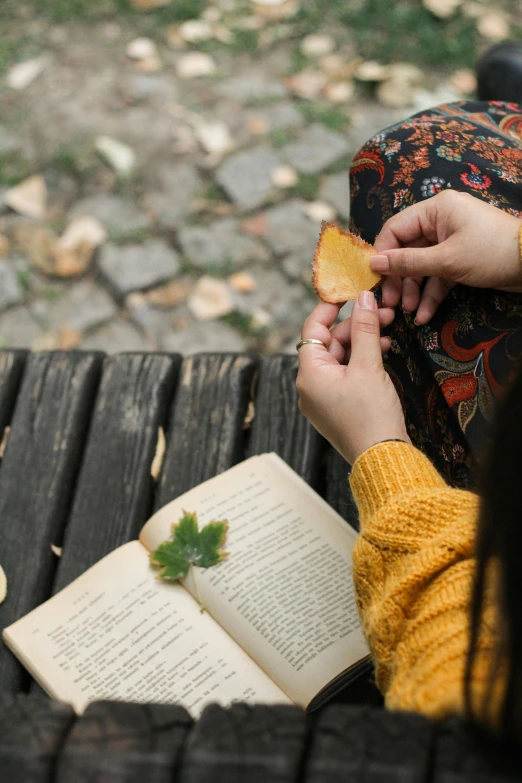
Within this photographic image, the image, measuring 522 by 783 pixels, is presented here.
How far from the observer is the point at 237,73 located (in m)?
2.62

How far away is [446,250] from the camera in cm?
104

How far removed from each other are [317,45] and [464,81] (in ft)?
1.69

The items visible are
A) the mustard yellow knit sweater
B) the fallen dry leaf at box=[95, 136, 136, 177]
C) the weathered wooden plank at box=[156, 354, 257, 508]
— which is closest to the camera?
the mustard yellow knit sweater

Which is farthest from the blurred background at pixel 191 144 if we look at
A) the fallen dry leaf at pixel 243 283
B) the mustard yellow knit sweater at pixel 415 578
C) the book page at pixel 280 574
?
the mustard yellow knit sweater at pixel 415 578

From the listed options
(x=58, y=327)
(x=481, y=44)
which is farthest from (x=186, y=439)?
(x=481, y=44)

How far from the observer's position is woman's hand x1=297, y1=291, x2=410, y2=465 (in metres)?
1.02

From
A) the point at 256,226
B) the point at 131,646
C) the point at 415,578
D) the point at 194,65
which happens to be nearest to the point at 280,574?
the point at 131,646

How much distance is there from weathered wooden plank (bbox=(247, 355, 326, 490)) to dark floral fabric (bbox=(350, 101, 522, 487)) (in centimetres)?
21

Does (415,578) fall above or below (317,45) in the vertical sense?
above

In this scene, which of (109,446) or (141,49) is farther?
(141,49)

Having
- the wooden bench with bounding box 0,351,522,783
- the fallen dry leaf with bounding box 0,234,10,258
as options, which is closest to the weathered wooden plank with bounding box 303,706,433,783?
the wooden bench with bounding box 0,351,522,783

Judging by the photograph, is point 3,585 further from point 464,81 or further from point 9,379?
point 464,81

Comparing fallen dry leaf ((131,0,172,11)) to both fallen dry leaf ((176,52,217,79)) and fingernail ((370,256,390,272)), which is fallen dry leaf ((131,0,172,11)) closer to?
fallen dry leaf ((176,52,217,79))

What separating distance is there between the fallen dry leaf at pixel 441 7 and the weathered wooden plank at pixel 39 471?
2016 mm
